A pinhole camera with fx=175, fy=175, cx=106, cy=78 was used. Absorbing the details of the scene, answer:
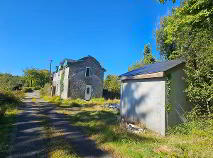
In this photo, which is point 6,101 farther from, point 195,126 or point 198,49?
point 198,49

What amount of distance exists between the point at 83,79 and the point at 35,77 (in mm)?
36792

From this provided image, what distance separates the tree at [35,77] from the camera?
60.2 m

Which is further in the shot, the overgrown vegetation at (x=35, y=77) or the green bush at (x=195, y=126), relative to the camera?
the overgrown vegetation at (x=35, y=77)

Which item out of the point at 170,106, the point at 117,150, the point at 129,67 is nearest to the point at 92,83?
the point at 129,67

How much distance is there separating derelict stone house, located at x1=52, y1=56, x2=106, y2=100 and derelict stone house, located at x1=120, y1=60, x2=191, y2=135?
63.5ft

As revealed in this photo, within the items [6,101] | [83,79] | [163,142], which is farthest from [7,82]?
[163,142]

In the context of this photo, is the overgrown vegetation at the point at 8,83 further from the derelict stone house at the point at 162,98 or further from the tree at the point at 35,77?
the derelict stone house at the point at 162,98

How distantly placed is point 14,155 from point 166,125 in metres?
6.75

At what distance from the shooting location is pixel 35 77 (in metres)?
60.6

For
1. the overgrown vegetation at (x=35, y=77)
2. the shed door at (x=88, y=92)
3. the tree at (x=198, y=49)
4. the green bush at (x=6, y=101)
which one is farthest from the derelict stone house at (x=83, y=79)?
the overgrown vegetation at (x=35, y=77)

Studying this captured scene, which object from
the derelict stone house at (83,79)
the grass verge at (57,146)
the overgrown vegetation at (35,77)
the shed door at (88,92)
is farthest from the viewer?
the overgrown vegetation at (35,77)

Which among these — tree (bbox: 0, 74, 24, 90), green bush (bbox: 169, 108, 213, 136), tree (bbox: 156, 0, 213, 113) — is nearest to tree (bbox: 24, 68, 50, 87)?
tree (bbox: 0, 74, 24, 90)

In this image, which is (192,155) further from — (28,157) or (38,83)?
(38,83)

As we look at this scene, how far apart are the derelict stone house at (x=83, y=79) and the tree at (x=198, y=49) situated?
1982 cm
